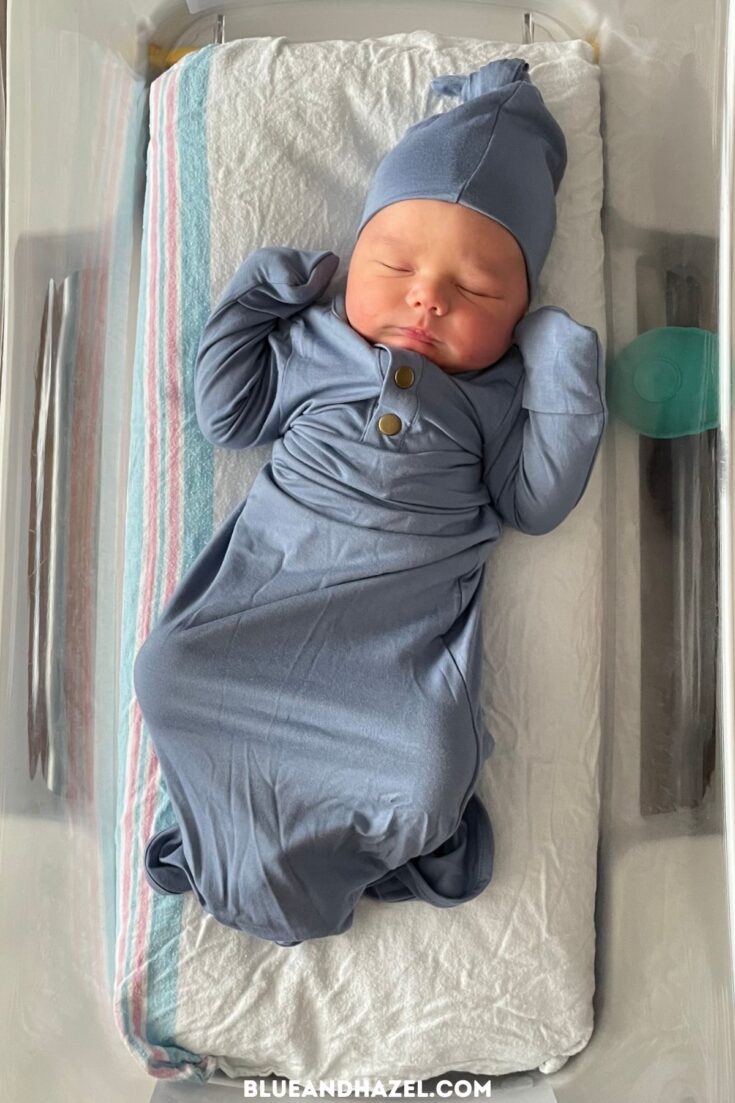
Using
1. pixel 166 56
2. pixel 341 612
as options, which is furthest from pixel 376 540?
pixel 166 56

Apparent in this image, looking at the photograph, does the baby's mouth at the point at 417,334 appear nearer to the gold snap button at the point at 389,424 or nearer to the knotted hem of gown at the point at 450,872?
the gold snap button at the point at 389,424

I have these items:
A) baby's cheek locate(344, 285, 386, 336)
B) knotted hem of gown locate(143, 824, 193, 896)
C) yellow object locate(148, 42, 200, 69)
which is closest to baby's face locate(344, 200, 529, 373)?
baby's cheek locate(344, 285, 386, 336)

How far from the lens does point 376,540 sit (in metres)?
1.23

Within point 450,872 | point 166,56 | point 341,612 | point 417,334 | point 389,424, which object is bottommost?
point 450,872

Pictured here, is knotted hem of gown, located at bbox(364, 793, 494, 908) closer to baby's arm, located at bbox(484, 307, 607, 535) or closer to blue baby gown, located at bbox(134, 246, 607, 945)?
blue baby gown, located at bbox(134, 246, 607, 945)

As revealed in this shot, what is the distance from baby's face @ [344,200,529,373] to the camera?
1.19m

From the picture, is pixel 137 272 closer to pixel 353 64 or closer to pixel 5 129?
pixel 5 129

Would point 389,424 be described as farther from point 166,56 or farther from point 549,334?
point 166,56

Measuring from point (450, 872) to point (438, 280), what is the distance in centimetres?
69

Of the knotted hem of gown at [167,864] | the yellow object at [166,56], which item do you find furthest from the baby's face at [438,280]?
the knotted hem of gown at [167,864]

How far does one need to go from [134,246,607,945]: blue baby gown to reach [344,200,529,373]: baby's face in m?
0.03

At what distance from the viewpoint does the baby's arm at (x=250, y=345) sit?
1.27 meters

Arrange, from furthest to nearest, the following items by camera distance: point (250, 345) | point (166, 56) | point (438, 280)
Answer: point (166, 56)
point (250, 345)
point (438, 280)

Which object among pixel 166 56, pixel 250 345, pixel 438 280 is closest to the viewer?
pixel 438 280
